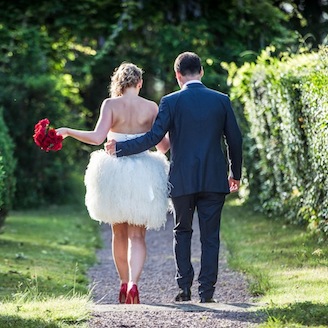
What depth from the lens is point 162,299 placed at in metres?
8.21

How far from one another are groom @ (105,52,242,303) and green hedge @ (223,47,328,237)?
1553 millimetres

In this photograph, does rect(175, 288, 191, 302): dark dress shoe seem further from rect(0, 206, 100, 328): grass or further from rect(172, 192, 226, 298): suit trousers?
rect(0, 206, 100, 328): grass

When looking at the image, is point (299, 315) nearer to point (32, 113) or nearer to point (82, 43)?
point (32, 113)

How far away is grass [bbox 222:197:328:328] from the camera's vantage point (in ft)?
19.2

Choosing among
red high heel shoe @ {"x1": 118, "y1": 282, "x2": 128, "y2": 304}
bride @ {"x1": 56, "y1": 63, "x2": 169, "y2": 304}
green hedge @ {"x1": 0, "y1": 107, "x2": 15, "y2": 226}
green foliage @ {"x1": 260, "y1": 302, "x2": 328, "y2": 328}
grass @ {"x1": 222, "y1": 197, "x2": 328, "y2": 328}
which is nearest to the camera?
green foliage @ {"x1": 260, "y1": 302, "x2": 328, "y2": 328}

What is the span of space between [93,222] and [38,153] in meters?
2.30

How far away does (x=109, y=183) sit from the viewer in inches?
287

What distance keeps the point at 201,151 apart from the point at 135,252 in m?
1.02

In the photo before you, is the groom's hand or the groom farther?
the groom's hand

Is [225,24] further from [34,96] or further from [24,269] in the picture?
[24,269]

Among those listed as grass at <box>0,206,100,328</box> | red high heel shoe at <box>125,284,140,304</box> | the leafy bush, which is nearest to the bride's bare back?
red high heel shoe at <box>125,284,140,304</box>

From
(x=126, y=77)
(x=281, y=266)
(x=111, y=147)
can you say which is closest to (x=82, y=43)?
(x=281, y=266)

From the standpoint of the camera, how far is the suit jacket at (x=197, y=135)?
6992 millimetres

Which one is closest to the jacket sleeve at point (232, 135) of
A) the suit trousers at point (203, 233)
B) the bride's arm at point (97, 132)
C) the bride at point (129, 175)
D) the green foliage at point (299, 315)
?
the suit trousers at point (203, 233)
